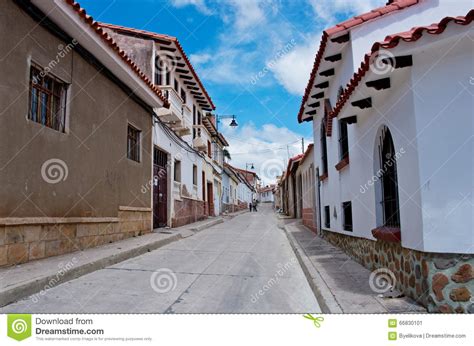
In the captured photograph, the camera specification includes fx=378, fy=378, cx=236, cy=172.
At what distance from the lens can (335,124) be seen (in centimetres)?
843

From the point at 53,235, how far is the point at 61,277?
5.08ft

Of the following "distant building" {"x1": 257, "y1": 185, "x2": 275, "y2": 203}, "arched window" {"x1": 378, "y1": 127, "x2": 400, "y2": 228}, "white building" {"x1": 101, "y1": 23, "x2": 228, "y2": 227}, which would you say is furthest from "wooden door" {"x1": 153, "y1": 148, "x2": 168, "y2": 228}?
"distant building" {"x1": 257, "y1": 185, "x2": 275, "y2": 203}

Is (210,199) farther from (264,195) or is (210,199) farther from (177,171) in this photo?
(264,195)

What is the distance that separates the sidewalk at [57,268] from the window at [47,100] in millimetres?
2331

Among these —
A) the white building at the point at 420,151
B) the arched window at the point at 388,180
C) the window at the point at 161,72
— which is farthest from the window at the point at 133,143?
the arched window at the point at 388,180

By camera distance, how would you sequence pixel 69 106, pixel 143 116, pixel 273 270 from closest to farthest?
pixel 273 270 → pixel 69 106 → pixel 143 116

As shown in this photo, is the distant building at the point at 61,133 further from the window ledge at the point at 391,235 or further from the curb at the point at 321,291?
the window ledge at the point at 391,235

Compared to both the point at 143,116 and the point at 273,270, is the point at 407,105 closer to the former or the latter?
the point at 273,270

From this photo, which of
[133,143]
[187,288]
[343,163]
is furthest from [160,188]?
[187,288]

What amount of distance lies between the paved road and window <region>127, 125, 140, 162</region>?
3.45 m

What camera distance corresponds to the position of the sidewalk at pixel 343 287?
3.89 metres

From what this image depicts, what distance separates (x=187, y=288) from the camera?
5227 millimetres

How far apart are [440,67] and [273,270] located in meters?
4.24
